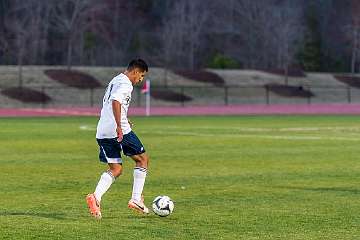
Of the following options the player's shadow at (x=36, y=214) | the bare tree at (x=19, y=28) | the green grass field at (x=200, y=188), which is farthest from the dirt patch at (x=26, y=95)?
the player's shadow at (x=36, y=214)

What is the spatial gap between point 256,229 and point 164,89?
6790 cm

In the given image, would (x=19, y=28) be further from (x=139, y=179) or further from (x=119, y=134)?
(x=119, y=134)

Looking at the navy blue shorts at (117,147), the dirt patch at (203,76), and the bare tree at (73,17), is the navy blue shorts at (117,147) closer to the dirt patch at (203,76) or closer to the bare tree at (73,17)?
the dirt patch at (203,76)

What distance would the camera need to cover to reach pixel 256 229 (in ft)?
44.9

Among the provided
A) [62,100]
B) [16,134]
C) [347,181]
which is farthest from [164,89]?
[347,181]

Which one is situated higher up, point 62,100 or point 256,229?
point 256,229

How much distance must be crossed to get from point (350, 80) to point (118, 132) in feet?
271

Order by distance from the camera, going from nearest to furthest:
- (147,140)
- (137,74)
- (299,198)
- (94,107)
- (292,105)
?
(137,74) < (299,198) < (147,140) < (94,107) < (292,105)

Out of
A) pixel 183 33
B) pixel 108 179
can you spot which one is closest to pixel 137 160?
pixel 108 179

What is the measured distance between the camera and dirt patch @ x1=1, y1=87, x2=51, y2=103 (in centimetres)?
7425

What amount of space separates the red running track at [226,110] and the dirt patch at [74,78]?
835cm

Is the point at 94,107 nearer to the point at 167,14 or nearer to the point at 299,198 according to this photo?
the point at 167,14

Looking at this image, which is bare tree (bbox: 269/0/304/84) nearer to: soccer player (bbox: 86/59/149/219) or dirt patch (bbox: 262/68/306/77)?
dirt patch (bbox: 262/68/306/77)

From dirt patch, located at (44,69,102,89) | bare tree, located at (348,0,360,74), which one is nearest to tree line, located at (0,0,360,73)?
bare tree, located at (348,0,360,74)
